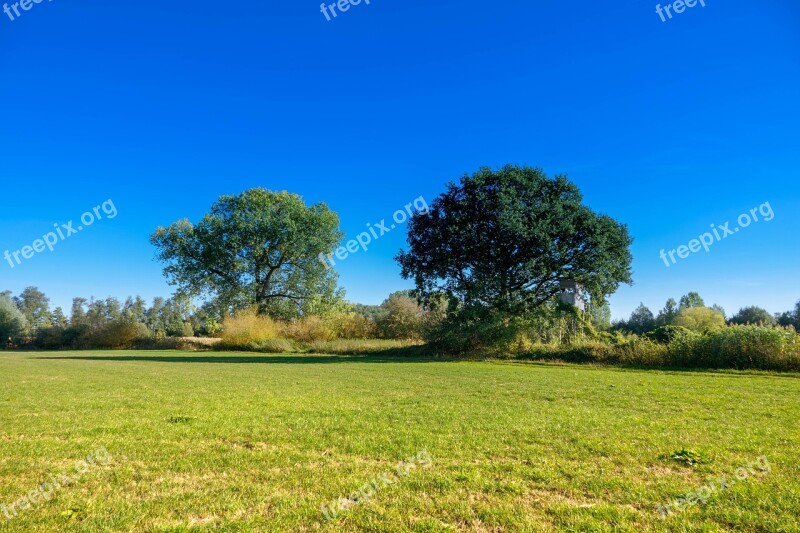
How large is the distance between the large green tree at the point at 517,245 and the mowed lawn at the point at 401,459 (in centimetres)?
1546

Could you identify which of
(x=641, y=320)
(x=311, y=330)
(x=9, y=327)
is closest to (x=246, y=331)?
(x=311, y=330)

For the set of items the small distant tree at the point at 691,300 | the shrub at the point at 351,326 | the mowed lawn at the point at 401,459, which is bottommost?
the mowed lawn at the point at 401,459

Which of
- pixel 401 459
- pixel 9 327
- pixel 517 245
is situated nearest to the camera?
pixel 401 459

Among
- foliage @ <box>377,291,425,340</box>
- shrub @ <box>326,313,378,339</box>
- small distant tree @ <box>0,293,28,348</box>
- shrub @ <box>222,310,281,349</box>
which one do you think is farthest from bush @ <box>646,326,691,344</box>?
small distant tree @ <box>0,293,28,348</box>

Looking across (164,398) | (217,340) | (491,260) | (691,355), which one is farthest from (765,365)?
(217,340)

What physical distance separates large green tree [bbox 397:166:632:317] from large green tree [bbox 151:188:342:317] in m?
20.8

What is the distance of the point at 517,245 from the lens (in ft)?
82.2

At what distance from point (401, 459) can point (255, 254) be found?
42.2 m

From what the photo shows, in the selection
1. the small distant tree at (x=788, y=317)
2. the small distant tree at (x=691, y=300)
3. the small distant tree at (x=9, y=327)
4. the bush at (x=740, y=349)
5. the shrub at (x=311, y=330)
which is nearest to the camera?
the bush at (x=740, y=349)

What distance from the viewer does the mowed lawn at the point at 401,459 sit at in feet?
11.2

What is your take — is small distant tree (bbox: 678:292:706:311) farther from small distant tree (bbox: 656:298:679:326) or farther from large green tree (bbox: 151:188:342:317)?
large green tree (bbox: 151:188:342:317)

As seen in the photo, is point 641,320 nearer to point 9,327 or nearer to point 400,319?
point 400,319

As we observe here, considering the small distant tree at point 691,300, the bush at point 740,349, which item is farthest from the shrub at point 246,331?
the small distant tree at point 691,300

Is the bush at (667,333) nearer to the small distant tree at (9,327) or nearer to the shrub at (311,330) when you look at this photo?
the shrub at (311,330)
